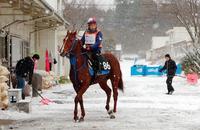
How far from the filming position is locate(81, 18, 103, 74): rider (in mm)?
12273

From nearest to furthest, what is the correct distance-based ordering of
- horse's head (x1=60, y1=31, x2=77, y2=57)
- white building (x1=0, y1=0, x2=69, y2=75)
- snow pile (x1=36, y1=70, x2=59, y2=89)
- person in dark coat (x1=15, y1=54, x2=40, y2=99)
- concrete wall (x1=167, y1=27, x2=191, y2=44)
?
horse's head (x1=60, y1=31, x2=77, y2=57), person in dark coat (x1=15, y1=54, x2=40, y2=99), white building (x1=0, y1=0, x2=69, y2=75), snow pile (x1=36, y1=70, x2=59, y2=89), concrete wall (x1=167, y1=27, x2=191, y2=44)

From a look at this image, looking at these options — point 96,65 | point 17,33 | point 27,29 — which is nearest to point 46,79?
point 27,29

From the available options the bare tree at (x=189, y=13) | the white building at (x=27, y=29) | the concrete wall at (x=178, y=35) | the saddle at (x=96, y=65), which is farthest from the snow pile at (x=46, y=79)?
the concrete wall at (x=178, y=35)

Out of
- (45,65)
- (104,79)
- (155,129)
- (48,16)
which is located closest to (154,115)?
(104,79)

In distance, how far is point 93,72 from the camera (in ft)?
40.8

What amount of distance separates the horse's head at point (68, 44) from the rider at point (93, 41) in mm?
454

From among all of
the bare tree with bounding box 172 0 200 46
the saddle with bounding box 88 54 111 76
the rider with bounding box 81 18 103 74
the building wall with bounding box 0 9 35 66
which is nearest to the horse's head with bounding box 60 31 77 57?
the rider with bounding box 81 18 103 74

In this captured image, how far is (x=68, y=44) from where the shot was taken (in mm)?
11859

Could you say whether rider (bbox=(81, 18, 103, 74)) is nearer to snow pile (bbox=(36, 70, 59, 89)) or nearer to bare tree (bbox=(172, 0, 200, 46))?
snow pile (bbox=(36, 70, 59, 89))

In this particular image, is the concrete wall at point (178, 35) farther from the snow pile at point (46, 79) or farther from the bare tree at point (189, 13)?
the snow pile at point (46, 79)

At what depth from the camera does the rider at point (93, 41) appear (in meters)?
12.3

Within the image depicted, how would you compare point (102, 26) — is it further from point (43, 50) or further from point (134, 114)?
point (134, 114)

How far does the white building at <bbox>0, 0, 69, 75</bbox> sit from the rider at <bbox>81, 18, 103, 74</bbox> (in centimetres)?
372

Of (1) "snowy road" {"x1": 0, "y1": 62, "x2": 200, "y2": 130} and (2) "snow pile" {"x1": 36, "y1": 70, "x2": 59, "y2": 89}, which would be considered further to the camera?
(2) "snow pile" {"x1": 36, "y1": 70, "x2": 59, "y2": 89}
